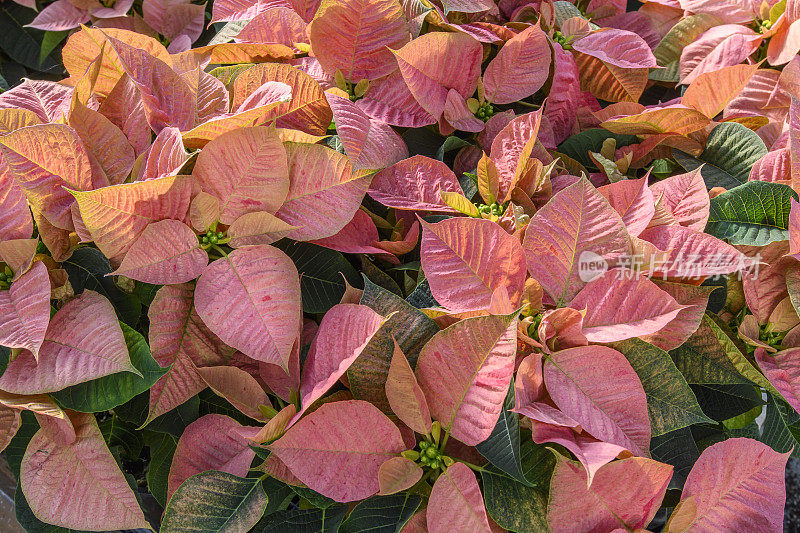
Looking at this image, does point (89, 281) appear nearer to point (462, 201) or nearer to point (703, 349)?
point (462, 201)

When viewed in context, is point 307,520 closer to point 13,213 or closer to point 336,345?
point 336,345

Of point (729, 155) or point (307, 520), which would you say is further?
point (729, 155)

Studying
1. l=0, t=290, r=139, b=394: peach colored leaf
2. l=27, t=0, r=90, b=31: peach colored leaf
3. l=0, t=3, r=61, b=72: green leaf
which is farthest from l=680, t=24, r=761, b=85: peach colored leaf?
l=0, t=3, r=61, b=72: green leaf

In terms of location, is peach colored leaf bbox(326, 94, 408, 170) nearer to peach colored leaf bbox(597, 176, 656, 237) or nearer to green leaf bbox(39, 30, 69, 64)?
peach colored leaf bbox(597, 176, 656, 237)

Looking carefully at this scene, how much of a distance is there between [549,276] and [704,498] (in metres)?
0.18

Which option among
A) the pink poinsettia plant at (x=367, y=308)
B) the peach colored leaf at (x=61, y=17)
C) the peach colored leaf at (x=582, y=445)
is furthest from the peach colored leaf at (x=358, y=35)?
the peach colored leaf at (x=61, y=17)

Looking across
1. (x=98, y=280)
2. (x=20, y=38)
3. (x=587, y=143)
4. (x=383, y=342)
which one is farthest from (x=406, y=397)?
(x=20, y=38)

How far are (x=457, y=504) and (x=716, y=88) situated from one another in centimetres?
46

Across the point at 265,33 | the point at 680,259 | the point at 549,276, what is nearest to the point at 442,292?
the point at 549,276

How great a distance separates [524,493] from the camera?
41cm

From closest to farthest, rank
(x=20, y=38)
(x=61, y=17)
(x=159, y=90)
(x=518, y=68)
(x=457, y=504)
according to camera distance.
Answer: (x=457, y=504)
(x=159, y=90)
(x=518, y=68)
(x=61, y=17)
(x=20, y=38)

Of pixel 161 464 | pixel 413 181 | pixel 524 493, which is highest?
pixel 413 181

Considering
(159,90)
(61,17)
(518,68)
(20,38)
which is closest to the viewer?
(159,90)

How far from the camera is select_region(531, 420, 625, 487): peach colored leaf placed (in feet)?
1.21
